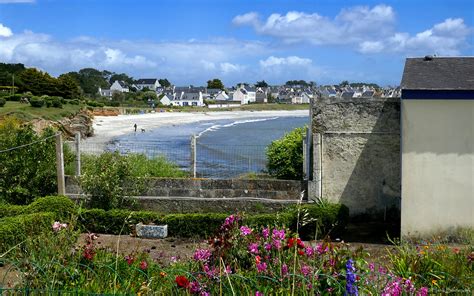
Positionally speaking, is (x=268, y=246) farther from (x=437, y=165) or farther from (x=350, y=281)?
(x=437, y=165)

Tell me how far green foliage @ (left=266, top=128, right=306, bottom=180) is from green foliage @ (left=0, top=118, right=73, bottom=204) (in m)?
6.15

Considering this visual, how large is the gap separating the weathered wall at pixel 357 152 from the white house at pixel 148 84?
568ft

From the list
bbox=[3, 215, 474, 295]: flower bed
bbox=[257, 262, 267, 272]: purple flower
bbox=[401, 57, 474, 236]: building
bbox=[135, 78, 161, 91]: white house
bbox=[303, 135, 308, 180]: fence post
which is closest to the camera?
bbox=[3, 215, 474, 295]: flower bed

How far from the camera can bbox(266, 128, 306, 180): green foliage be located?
1742cm

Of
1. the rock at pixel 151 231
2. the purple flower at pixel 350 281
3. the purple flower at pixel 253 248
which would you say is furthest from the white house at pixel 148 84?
the purple flower at pixel 350 281

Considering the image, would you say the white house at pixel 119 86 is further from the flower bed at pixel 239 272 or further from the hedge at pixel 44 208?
the flower bed at pixel 239 272

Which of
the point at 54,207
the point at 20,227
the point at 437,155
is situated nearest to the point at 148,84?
the point at 54,207

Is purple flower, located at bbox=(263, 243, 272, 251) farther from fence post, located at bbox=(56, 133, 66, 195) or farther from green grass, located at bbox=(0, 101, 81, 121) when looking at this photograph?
green grass, located at bbox=(0, 101, 81, 121)

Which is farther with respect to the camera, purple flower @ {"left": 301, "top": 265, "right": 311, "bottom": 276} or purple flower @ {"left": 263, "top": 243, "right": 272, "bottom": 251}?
purple flower @ {"left": 263, "top": 243, "right": 272, "bottom": 251}

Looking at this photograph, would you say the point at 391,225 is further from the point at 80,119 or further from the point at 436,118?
the point at 80,119

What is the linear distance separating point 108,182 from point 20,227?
3620 millimetres

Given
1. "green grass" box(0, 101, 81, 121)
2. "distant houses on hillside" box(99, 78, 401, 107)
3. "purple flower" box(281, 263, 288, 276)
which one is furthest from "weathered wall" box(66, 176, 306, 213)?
"distant houses on hillside" box(99, 78, 401, 107)

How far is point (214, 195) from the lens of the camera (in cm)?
1666

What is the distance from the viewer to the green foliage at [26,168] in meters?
15.8
